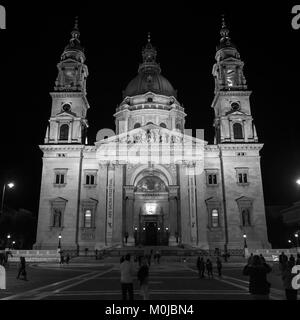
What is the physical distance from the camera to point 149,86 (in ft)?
222

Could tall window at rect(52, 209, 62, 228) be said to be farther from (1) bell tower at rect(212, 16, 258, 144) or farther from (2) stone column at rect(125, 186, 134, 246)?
(1) bell tower at rect(212, 16, 258, 144)

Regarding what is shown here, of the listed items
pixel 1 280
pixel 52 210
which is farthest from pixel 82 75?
pixel 1 280

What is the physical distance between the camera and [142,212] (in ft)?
176

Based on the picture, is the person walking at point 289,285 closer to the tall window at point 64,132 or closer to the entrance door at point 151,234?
the entrance door at point 151,234

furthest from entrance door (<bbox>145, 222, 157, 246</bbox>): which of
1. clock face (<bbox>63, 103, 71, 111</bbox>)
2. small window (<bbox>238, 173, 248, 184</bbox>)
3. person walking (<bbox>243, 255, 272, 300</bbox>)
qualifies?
person walking (<bbox>243, 255, 272, 300</bbox>)

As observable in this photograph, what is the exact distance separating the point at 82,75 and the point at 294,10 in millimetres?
50032

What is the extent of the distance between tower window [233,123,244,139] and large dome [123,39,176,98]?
59.7 feet

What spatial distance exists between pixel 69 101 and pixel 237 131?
26730 mm

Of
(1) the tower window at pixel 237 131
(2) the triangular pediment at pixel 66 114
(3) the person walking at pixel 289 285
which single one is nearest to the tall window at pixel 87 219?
(2) the triangular pediment at pixel 66 114

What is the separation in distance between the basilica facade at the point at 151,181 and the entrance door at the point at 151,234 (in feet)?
0.49

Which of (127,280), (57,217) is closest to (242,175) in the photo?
(57,217)

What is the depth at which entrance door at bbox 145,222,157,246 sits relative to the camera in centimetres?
5303

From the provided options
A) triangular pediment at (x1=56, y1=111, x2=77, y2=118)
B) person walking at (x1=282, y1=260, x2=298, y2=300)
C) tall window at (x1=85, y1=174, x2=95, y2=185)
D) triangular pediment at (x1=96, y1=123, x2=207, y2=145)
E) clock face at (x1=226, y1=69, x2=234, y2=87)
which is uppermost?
clock face at (x1=226, y1=69, x2=234, y2=87)
